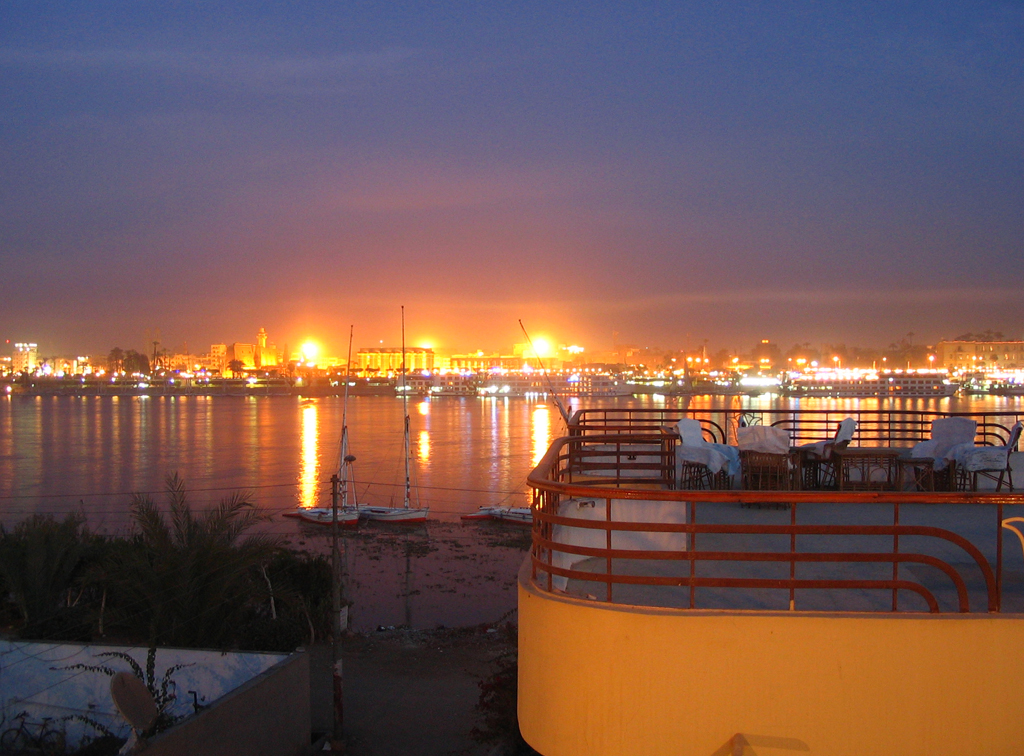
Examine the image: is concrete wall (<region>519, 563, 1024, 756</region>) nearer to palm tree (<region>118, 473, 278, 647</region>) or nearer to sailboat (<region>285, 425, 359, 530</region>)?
palm tree (<region>118, 473, 278, 647</region>)

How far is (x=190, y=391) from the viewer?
13112cm

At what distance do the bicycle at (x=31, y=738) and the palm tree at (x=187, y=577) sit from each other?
138 cm

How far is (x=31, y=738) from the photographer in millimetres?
7051

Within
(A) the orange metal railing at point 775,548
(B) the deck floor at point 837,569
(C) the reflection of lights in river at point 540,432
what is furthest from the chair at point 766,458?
(C) the reflection of lights in river at point 540,432

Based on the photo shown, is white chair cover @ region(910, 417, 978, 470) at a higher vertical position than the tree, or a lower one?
higher

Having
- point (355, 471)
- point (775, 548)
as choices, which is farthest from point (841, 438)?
point (355, 471)

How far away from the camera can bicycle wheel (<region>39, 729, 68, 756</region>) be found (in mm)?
6875

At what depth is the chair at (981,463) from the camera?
256 inches

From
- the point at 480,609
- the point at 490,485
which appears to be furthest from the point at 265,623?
the point at 490,485

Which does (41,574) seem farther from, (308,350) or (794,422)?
(308,350)

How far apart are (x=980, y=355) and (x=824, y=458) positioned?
Result: 155m

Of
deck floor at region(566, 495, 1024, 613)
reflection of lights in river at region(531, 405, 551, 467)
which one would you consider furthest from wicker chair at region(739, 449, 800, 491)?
reflection of lights in river at region(531, 405, 551, 467)

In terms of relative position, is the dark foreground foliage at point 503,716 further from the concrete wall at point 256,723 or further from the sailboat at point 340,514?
the sailboat at point 340,514

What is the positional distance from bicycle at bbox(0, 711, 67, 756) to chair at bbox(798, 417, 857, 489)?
7283 mm
